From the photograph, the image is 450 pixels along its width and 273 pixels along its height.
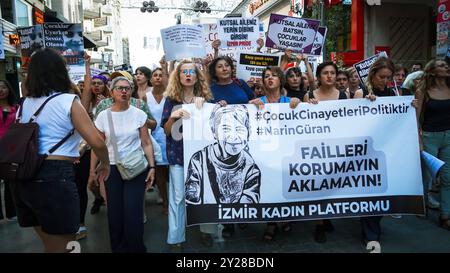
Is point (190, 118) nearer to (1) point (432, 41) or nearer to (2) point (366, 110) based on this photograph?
(2) point (366, 110)

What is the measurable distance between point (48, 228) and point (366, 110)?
315 cm

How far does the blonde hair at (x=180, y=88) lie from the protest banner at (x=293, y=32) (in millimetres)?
3215

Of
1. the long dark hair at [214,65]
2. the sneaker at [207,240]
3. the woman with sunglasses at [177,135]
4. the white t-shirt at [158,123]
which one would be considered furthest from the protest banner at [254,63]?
the sneaker at [207,240]

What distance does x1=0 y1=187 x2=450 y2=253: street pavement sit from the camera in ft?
13.4

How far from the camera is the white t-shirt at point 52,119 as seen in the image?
262 cm

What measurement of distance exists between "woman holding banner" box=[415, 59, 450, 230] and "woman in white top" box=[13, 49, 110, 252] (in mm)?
3789

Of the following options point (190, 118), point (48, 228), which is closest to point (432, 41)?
point (190, 118)

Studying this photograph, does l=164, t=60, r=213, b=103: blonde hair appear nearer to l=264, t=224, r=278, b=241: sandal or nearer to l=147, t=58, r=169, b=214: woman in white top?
l=147, t=58, r=169, b=214: woman in white top

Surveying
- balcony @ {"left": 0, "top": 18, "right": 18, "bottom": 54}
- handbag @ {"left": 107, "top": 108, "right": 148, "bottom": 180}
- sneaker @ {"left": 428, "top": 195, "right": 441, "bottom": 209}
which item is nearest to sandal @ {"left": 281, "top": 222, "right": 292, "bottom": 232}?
handbag @ {"left": 107, "top": 108, "right": 148, "bottom": 180}

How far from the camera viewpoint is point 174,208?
3916 millimetres

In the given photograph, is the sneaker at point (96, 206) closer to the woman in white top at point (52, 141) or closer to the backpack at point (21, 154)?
the woman in white top at point (52, 141)

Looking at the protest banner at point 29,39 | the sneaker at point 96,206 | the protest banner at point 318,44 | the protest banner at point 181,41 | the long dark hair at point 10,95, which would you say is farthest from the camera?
the protest banner at point 29,39

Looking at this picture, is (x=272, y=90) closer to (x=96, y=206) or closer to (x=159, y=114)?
(x=159, y=114)

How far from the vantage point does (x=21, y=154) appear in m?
2.53
